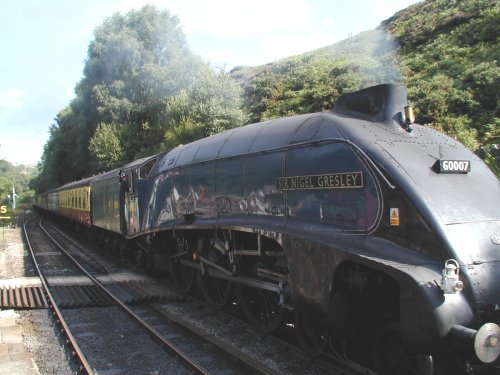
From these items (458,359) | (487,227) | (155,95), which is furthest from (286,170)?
(155,95)

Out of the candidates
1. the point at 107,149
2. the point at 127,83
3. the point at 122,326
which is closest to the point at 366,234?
the point at 122,326

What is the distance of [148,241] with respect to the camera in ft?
38.1

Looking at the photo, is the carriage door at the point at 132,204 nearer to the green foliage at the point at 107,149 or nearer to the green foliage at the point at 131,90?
the green foliage at the point at 131,90

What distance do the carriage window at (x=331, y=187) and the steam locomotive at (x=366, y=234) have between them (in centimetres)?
1

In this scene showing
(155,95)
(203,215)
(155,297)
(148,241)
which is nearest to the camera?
(203,215)

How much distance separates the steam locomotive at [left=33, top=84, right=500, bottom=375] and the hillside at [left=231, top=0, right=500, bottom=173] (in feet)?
19.7

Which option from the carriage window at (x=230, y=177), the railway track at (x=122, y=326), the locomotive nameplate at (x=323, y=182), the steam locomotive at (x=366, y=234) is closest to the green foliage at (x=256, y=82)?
the steam locomotive at (x=366, y=234)

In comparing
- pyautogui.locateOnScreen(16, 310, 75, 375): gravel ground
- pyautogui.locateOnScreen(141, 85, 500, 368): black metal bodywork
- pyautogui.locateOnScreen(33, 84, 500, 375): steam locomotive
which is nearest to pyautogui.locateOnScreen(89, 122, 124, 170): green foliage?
pyautogui.locateOnScreen(16, 310, 75, 375): gravel ground

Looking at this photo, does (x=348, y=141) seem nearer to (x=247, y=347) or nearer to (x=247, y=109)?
(x=247, y=347)

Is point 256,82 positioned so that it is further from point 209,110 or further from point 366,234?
point 366,234

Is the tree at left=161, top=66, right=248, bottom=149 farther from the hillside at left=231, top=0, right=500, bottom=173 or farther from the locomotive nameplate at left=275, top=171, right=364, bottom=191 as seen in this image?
the locomotive nameplate at left=275, top=171, right=364, bottom=191

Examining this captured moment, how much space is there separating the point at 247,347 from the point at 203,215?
2.53 metres

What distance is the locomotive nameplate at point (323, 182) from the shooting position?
4.97 metres

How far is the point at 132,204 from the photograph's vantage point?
40.8ft
